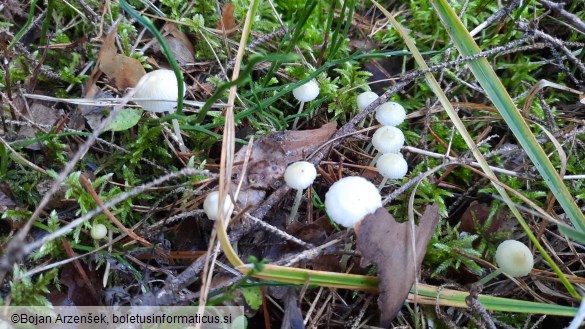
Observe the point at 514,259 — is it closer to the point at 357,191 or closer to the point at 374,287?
the point at 374,287

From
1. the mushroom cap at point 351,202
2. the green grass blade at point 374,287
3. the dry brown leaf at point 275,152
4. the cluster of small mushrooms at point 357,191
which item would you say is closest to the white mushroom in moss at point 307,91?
the dry brown leaf at point 275,152

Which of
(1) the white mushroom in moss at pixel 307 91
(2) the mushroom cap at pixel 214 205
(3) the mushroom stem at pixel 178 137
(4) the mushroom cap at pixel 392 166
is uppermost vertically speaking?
(1) the white mushroom in moss at pixel 307 91

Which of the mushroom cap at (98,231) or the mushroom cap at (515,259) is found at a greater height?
the mushroom cap at (515,259)

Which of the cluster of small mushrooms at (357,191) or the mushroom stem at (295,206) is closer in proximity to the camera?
the cluster of small mushrooms at (357,191)

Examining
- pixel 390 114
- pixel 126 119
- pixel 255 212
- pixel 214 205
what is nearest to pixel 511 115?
pixel 390 114

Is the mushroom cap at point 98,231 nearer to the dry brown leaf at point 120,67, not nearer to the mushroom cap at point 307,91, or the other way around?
the dry brown leaf at point 120,67

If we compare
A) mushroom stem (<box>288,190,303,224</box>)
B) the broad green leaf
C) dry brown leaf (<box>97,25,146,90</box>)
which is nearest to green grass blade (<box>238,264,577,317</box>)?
mushroom stem (<box>288,190,303,224</box>)

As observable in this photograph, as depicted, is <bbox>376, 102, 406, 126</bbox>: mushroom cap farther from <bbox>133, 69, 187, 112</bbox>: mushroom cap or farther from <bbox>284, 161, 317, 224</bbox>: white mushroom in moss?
<bbox>133, 69, 187, 112</bbox>: mushroom cap
